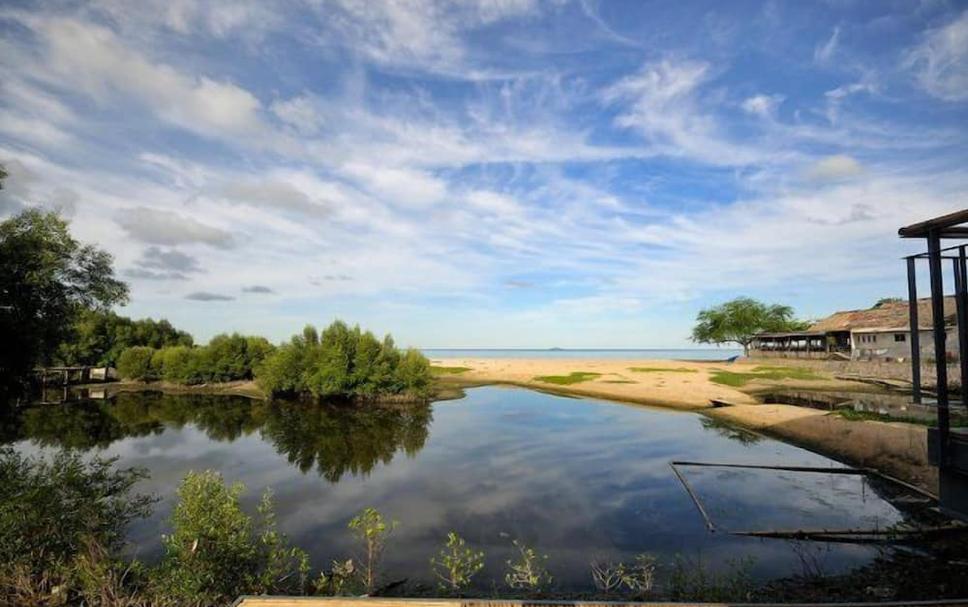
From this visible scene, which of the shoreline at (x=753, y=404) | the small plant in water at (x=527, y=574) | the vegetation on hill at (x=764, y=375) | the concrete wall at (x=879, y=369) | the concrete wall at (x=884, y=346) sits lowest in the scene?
the small plant in water at (x=527, y=574)

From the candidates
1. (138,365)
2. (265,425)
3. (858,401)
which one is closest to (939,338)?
(858,401)

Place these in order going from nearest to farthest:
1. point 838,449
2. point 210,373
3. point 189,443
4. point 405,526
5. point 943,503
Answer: point 943,503
point 405,526
point 838,449
point 189,443
point 210,373

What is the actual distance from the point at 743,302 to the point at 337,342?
8168cm

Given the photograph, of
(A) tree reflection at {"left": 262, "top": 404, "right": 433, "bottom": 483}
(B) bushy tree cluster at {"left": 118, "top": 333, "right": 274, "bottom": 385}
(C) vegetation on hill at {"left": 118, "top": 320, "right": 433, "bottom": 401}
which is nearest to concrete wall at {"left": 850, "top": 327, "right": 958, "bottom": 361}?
(A) tree reflection at {"left": 262, "top": 404, "right": 433, "bottom": 483}

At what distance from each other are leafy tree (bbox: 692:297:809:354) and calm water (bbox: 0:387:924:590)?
58142 mm

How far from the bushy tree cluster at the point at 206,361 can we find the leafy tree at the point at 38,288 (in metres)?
52.1

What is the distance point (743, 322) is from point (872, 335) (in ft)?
124

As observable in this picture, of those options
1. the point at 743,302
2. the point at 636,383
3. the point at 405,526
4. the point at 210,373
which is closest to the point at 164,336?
the point at 210,373

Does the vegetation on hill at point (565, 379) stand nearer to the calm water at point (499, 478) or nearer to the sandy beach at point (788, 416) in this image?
the sandy beach at point (788, 416)

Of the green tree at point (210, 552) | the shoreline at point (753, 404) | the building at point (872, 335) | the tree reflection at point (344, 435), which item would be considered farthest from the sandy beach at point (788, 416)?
the green tree at point (210, 552)

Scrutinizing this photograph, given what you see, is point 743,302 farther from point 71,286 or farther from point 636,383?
point 71,286

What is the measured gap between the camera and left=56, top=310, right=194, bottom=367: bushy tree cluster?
255ft

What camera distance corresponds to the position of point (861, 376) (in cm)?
5075

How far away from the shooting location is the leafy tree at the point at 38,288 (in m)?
15.9
